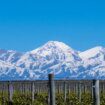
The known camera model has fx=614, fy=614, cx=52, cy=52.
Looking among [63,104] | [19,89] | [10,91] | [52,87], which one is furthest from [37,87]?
[52,87]

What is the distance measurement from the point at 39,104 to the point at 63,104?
1.38 metres

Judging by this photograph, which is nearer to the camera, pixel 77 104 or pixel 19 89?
pixel 77 104

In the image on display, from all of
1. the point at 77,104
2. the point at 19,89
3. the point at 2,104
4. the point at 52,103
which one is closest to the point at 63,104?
the point at 77,104

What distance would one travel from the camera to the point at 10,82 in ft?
128

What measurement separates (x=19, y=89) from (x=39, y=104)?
74.0ft

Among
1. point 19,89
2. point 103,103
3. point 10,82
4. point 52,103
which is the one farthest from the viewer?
point 19,89

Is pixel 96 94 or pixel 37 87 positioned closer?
pixel 96 94

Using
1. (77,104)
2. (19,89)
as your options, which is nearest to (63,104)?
(77,104)

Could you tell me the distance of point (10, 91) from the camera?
3975cm

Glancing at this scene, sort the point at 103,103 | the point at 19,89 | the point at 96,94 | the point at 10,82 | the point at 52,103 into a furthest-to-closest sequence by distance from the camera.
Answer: the point at 19,89 → the point at 10,82 → the point at 103,103 → the point at 52,103 → the point at 96,94

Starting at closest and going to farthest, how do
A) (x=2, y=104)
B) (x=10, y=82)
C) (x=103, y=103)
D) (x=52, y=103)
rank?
1. (x=52, y=103)
2. (x=103, y=103)
3. (x=2, y=104)
4. (x=10, y=82)

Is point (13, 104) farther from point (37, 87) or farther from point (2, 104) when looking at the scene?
point (37, 87)

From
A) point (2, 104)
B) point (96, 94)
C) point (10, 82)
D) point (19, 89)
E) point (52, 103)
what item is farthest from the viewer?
point (19, 89)

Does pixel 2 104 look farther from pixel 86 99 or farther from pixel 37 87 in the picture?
pixel 37 87
